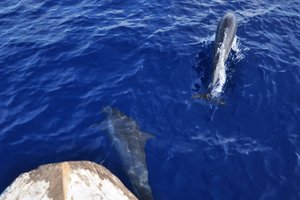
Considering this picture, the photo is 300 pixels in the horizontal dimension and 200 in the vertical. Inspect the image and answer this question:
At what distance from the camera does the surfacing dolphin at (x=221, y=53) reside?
1599 cm

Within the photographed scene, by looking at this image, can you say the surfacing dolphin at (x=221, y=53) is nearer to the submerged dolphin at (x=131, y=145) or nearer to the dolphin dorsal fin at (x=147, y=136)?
the dolphin dorsal fin at (x=147, y=136)

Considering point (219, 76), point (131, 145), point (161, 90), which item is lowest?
point (131, 145)

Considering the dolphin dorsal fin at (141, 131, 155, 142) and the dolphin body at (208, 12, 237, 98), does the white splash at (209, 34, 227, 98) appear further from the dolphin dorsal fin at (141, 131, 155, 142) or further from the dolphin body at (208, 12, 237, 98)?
the dolphin dorsal fin at (141, 131, 155, 142)

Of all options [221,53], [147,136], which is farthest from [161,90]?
[221,53]

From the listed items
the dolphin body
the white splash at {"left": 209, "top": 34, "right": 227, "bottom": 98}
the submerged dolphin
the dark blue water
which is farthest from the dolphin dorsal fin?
the white splash at {"left": 209, "top": 34, "right": 227, "bottom": 98}

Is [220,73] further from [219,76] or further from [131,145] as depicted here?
[131,145]

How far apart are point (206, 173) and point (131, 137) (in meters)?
2.91

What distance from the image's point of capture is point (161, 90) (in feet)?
52.9

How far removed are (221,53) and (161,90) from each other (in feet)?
10.4

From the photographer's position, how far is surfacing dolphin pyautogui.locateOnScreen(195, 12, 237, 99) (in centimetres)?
1599

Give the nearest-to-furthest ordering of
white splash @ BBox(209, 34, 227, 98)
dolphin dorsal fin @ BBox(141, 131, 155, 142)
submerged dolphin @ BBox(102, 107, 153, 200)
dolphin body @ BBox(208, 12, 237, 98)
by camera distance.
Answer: submerged dolphin @ BBox(102, 107, 153, 200), dolphin dorsal fin @ BBox(141, 131, 155, 142), white splash @ BBox(209, 34, 227, 98), dolphin body @ BBox(208, 12, 237, 98)

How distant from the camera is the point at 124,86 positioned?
1639 centimetres

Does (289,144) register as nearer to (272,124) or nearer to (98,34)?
(272,124)

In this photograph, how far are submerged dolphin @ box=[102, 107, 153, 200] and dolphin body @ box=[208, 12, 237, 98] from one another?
3.50 metres
